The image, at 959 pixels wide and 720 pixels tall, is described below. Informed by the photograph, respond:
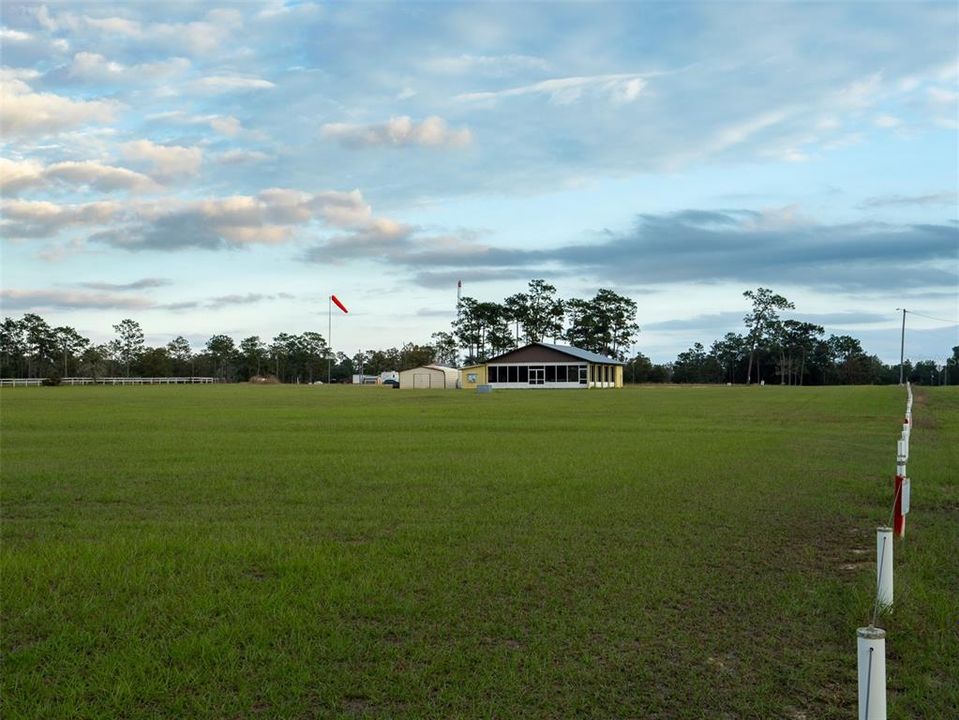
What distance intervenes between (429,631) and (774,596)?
3035 millimetres

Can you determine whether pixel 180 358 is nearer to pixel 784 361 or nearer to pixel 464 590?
pixel 784 361

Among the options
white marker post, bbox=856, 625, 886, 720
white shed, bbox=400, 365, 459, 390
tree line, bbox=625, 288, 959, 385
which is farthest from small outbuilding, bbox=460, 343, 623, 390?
white marker post, bbox=856, 625, 886, 720

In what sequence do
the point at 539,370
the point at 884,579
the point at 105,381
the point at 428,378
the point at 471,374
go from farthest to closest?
the point at 105,381 → the point at 428,378 → the point at 471,374 → the point at 539,370 → the point at 884,579

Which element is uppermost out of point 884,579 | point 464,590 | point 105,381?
point 105,381

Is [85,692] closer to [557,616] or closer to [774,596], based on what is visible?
[557,616]

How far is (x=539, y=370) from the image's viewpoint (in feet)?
272

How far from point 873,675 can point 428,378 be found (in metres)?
85.3

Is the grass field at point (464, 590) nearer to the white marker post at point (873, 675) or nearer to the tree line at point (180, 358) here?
the white marker post at point (873, 675)

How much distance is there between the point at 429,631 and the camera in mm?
6188

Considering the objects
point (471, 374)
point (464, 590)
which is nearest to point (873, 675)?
point (464, 590)

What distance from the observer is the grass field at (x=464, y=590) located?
203 inches

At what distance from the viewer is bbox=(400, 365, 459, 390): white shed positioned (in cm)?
8762

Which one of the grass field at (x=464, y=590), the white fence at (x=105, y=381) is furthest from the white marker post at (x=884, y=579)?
the white fence at (x=105, y=381)

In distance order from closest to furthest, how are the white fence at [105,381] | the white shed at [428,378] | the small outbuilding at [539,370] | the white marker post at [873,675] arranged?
the white marker post at [873,675] < the small outbuilding at [539,370] < the white shed at [428,378] < the white fence at [105,381]
